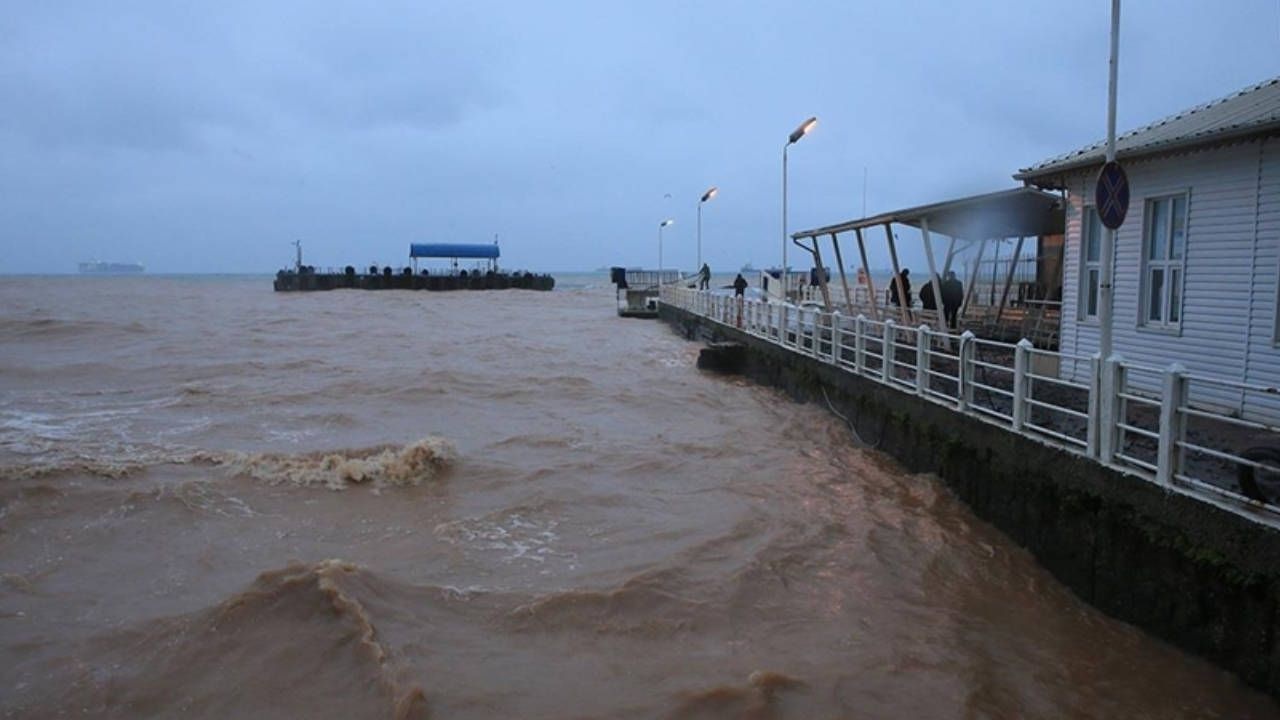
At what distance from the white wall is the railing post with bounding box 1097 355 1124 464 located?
2731 millimetres

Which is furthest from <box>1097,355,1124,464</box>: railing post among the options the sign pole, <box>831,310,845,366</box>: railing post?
<box>831,310,845,366</box>: railing post

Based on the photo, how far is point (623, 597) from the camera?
723cm

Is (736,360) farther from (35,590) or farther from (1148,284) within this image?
(35,590)

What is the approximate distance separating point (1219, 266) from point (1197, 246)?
15.7 inches

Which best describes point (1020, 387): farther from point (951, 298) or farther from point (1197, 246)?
point (951, 298)

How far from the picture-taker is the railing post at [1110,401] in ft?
22.3

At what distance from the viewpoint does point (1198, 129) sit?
9.64 metres

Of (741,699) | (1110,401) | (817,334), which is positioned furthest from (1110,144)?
(817,334)

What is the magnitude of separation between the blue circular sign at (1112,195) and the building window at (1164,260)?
3.38 metres

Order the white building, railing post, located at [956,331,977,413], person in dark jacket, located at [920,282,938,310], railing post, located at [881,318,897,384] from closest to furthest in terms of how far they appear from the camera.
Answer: the white building → railing post, located at [956,331,977,413] → railing post, located at [881,318,897,384] → person in dark jacket, located at [920,282,938,310]

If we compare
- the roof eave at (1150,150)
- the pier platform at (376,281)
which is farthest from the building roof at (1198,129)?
the pier platform at (376,281)

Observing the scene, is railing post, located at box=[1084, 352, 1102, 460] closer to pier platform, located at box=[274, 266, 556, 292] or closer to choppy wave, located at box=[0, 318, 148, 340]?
choppy wave, located at box=[0, 318, 148, 340]

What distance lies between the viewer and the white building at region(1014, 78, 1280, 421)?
29.8ft

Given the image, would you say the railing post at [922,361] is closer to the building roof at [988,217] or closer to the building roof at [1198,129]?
the building roof at [1198,129]
